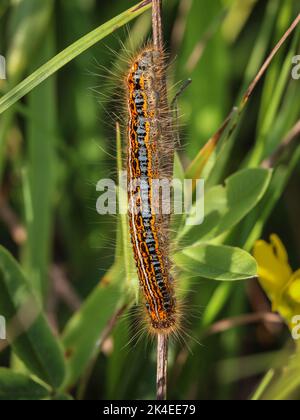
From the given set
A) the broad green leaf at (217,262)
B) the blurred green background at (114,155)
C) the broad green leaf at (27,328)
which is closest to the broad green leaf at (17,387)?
the broad green leaf at (27,328)

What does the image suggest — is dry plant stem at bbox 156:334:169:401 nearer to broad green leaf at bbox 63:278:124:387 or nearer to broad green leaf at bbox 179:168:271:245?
broad green leaf at bbox 179:168:271:245

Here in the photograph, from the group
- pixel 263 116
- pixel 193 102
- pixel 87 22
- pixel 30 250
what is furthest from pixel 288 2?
pixel 30 250

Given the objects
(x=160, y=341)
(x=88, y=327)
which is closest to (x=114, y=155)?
(x=88, y=327)

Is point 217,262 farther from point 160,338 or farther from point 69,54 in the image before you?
point 69,54

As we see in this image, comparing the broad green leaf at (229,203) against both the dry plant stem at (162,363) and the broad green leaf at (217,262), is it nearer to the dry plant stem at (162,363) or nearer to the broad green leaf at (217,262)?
the broad green leaf at (217,262)

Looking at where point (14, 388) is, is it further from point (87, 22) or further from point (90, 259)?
point (87, 22)

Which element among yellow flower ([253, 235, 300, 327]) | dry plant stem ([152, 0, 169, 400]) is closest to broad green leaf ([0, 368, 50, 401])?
dry plant stem ([152, 0, 169, 400])
